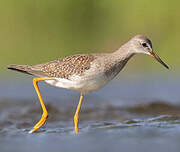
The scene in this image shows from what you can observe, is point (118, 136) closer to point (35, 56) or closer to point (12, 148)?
point (12, 148)

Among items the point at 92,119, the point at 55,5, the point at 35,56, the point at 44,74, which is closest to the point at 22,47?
the point at 35,56

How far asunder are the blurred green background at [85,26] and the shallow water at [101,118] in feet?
5.65

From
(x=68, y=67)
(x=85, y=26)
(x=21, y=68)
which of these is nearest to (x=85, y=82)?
(x=68, y=67)

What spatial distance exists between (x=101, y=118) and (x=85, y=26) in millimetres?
5689

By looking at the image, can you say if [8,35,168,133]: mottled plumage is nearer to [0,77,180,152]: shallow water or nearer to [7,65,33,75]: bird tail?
[7,65,33,75]: bird tail

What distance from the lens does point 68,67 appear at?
7.81m

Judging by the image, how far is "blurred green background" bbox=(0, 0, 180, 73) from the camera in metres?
14.8

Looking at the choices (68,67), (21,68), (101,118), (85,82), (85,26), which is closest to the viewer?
(85,82)

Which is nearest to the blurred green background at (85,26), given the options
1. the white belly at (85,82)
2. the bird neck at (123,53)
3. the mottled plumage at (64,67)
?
the mottled plumage at (64,67)

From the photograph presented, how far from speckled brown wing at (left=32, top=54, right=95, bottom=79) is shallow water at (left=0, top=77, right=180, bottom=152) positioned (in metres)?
0.97

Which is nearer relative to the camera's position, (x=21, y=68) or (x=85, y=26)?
(x=21, y=68)

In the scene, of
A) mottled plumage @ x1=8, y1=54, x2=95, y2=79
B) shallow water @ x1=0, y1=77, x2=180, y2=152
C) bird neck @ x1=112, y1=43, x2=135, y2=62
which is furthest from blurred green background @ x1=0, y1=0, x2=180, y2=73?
bird neck @ x1=112, y1=43, x2=135, y2=62

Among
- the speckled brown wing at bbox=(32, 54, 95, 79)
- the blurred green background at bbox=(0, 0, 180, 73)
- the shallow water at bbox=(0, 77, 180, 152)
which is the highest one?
the blurred green background at bbox=(0, 0, 180, 73)

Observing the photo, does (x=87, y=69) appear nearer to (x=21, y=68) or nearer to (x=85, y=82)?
(x=85, y=82)
